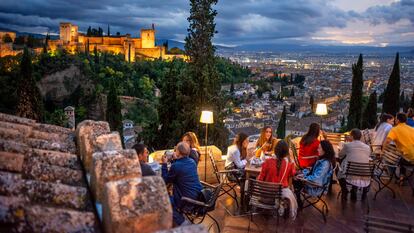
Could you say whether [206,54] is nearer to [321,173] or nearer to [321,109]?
[321,109]

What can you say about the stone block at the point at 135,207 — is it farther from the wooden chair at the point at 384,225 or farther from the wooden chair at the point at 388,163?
the wooden chair at the point at 388,163

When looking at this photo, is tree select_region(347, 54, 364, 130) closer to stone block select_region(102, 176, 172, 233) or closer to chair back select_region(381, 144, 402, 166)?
chair back select_region(381, 144, 402, 166)

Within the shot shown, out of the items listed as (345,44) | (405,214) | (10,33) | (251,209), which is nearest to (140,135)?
(251,209)

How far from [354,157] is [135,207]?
4.41m

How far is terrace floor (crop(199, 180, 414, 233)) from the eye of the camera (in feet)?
14.1

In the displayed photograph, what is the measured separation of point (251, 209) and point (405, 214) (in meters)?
2.20

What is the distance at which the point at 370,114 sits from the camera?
22.0 metres

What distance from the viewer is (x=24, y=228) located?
1.28 metres

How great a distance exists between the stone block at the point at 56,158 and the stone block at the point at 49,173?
0.19ft

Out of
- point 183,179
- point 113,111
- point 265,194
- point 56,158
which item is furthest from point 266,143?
point 113,111

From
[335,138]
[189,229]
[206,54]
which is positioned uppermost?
[206,54]

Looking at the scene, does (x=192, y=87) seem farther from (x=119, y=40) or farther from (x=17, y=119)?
(x=119, y=40)

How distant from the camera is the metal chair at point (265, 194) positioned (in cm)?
398

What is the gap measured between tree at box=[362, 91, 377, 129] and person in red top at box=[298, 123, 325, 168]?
1844cm
